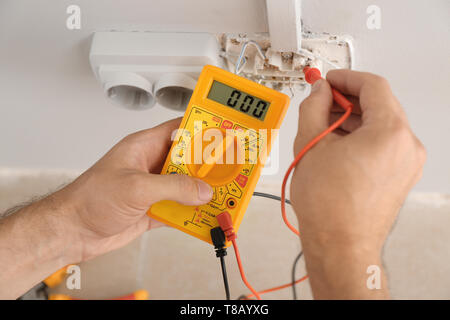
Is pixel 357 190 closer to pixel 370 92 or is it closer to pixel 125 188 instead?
pixel 370 92

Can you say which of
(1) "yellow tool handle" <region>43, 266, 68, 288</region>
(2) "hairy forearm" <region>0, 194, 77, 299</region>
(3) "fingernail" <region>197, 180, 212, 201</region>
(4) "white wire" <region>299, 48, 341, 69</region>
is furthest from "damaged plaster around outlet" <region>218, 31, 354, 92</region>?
(1) "yellow tool handle" <region>43, 266, 68, 288</region>

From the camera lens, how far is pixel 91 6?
61cm

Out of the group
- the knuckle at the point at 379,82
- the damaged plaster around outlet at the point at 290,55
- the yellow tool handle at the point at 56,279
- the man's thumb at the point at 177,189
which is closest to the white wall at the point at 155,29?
the damaged plaster around outlet at the point at 290,55

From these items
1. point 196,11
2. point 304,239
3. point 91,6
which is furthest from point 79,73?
point 304,239

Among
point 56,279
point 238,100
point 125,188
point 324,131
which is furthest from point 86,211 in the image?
point 56,279

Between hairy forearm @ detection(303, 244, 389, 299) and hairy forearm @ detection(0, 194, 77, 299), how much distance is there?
1.53 ft

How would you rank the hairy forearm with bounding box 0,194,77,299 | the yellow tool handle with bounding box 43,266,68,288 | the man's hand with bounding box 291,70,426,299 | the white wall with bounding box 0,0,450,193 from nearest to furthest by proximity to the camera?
the man's hand with bounding box 291,70,426,299 < the white wall with bounding box 0,0,450,193 < the hairy forearm with bounding box 0,194,77,299 < the yellow tool handle with bounding box 43,266,68,288

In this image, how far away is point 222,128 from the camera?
655 millimetres

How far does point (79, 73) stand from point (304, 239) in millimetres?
572

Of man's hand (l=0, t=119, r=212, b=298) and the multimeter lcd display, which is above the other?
the multimeter lcd display

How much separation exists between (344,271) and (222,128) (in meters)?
0.31

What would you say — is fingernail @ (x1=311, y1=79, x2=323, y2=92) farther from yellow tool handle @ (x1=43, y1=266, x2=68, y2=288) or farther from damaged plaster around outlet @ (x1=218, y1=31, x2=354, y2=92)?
yellow tool handle @ (x1=43, y1=266, x2=68, y2=288)

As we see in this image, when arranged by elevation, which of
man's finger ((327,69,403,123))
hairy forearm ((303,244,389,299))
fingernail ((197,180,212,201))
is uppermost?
man's finger ((327,69,403,123))

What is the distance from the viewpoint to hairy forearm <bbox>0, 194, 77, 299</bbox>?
2.27ft
